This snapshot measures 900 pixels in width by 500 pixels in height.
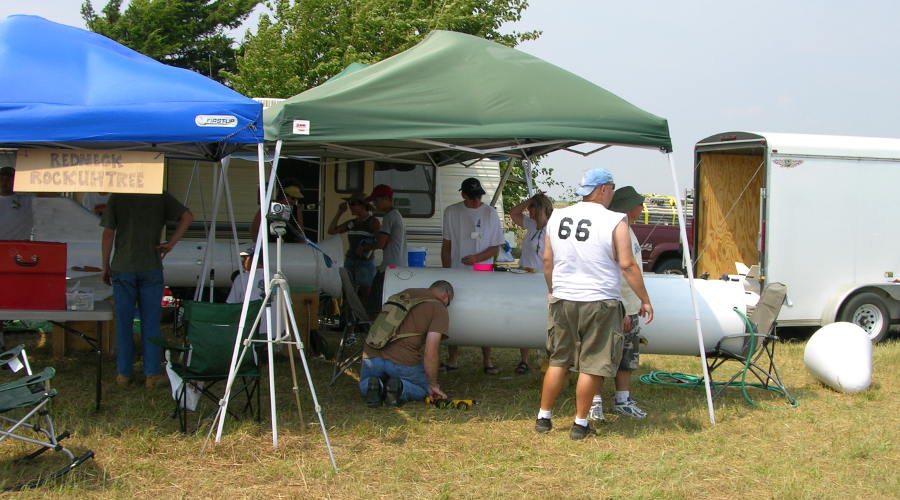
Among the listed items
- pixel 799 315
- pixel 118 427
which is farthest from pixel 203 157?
pixel 799 315

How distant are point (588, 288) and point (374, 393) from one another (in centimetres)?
177

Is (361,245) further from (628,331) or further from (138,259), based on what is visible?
(628,331)

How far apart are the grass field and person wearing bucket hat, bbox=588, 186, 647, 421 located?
0.13 meters

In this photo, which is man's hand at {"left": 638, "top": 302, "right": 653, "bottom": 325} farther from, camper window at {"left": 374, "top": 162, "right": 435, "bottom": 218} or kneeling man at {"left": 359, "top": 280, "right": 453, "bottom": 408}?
camper window at {"left": 374, "top": 162, "right": 435, "bottom": 218}

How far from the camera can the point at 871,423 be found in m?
5.61

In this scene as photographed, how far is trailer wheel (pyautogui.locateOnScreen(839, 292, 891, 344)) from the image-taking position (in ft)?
29.2

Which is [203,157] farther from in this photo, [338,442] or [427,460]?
[427,460]

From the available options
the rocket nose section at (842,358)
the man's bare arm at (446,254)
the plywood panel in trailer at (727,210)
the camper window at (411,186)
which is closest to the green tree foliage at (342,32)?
the camper window at (411,186)

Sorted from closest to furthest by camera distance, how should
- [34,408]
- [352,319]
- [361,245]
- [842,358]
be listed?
[34,408]
[352,319]
[842,358]
[361,245]

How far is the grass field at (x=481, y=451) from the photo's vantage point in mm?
4180

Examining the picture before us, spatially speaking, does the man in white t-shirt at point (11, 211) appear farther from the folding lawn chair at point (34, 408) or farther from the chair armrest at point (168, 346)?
the folding lawn chair at point (34, 408)

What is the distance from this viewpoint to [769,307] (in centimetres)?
601

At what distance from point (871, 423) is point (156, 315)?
5.13 meters

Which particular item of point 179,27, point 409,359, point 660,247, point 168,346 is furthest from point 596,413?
point 179,27
